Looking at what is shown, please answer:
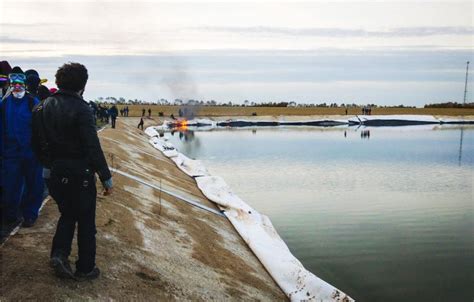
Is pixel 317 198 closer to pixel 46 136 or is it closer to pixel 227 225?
pixel 227 225

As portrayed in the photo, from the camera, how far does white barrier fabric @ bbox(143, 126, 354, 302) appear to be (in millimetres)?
9055

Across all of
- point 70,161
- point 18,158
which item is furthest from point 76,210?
point 18,158

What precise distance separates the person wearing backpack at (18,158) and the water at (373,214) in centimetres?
720

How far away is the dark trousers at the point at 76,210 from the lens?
5680 mm

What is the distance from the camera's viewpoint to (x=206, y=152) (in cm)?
3919

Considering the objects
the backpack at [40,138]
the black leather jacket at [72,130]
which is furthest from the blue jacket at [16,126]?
the black leather jacket at [72,130]

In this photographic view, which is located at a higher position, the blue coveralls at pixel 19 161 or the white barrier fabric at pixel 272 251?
the blue coveralls at pixel 19 161

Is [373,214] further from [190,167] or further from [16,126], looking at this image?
[16,126]

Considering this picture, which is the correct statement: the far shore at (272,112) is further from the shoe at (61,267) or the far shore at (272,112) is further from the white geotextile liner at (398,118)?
the shoe at (61,267)

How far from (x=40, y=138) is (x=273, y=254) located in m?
6.91

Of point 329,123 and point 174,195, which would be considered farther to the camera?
point 329,123

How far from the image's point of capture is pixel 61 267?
6047mm

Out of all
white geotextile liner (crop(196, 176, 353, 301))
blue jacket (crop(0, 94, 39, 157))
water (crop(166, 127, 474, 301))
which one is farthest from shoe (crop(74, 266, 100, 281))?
water (crop(166, 127, 474, 301))

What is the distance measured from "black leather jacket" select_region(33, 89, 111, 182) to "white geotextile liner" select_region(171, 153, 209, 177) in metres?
17.9
